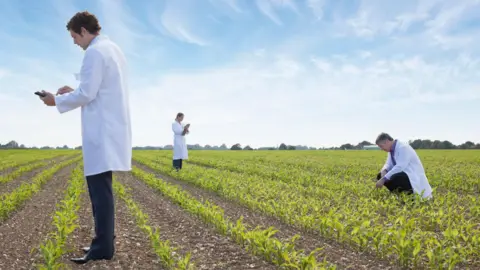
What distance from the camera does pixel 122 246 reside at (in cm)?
535

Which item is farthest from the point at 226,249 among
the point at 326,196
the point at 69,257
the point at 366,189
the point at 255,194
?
the point at 366,189

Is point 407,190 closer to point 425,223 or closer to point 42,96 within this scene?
point 425,223

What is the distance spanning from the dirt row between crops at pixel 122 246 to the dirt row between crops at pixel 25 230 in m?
0.45

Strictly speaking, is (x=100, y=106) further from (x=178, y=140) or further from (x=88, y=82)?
(x=178, y=140)

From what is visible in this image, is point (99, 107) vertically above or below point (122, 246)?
above

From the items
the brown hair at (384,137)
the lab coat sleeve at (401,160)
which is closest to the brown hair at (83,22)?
the brown hair at (384,137)

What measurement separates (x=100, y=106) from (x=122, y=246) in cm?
197

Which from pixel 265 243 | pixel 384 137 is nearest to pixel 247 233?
pixel 265 243

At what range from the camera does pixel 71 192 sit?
908cm

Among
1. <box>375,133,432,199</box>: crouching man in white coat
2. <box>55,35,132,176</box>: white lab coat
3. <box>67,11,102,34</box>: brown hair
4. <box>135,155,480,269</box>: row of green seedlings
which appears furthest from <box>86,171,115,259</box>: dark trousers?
<box>375,133,432,199</box>: crouching man in white coat

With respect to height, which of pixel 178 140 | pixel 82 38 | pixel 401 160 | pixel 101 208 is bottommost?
pixel 101 208

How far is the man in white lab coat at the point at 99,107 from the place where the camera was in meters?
4.22

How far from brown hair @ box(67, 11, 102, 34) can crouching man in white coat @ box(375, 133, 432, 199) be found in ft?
20.7

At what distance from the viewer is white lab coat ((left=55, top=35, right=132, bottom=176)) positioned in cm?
421
